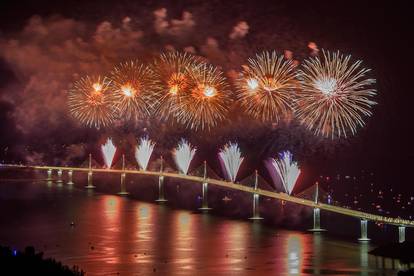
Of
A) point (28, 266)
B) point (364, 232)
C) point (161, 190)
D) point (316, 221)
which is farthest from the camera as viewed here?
point (161, 190)

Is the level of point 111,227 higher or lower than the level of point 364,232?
lower

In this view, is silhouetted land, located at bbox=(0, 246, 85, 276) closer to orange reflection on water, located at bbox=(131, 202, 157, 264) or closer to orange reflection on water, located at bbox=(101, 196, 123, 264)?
orange reflection on water, located at bbox=(101, 196, 123, 264)

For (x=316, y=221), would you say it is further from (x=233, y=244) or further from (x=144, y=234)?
(x=144, y=234)

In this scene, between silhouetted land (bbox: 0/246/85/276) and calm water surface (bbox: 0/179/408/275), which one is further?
calm water surface (bbox: 0/179/408/275)

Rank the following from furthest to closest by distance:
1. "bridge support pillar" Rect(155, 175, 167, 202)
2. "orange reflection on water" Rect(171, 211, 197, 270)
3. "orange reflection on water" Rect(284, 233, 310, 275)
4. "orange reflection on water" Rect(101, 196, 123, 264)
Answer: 1. "bridge support pillar" Rect(155, 175, 167, 202)
2. "orange reflection on water" Rect(101, 196, 123, 264)
3. "orange reflection on water" Rect(171, 211, 197, 270)
4. "orange reflection on water" Rect(284, 233, 310, 275)

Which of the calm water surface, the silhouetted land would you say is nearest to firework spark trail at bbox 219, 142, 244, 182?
the calm water surface

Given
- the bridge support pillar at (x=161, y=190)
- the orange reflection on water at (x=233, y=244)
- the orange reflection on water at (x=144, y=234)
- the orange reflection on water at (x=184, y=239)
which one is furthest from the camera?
the bridge support pillar at (x=161, y=190)

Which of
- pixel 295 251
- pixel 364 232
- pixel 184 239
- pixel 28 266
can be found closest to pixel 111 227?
pixel 184 239

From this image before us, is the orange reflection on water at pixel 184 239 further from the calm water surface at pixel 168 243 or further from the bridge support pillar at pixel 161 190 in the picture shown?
the bridge support pillar at pixel 161 190

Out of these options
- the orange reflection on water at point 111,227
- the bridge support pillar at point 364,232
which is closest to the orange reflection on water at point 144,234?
the orange reflection on water at point 111,227
